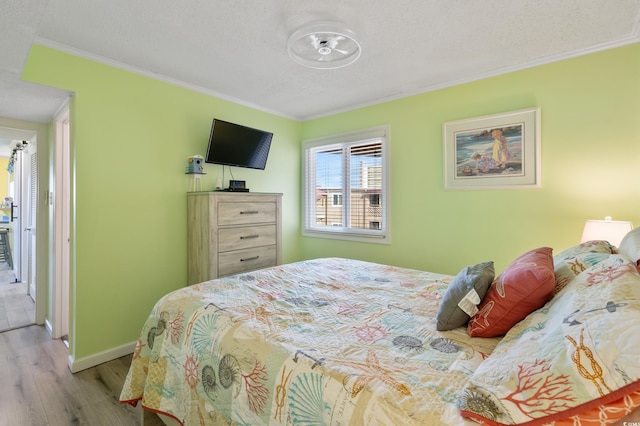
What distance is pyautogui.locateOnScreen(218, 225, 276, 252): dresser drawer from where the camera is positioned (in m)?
2.85

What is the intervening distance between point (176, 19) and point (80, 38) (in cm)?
80

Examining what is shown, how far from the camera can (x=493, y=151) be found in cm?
270

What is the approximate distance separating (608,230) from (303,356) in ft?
7.27

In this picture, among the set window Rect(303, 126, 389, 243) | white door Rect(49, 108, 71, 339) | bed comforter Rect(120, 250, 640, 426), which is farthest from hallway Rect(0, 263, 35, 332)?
window Rect(303, 126, 389, 243)

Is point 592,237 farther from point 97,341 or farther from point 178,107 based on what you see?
point 97,341

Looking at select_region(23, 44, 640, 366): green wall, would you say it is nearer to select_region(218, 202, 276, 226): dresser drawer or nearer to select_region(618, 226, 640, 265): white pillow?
select_region(218, 202, 276, 226): dresser drawer

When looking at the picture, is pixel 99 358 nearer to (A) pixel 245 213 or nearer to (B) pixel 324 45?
(A) pixel 245 213

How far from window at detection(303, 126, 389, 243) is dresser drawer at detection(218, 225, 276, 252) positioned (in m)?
0.91

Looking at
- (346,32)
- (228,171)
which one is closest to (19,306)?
(228,171)

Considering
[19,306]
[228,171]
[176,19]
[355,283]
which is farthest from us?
[19,306]

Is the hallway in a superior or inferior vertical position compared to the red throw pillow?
inferior

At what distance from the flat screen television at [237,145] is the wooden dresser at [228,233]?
17.7 inches

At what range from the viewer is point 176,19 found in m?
1.93

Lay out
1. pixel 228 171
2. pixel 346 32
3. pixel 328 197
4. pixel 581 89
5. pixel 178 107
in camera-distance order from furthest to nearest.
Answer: pixel 328 197 → pixel 228 171 → pixel 178 107 → pixel 581 89 → pixel 346 32
